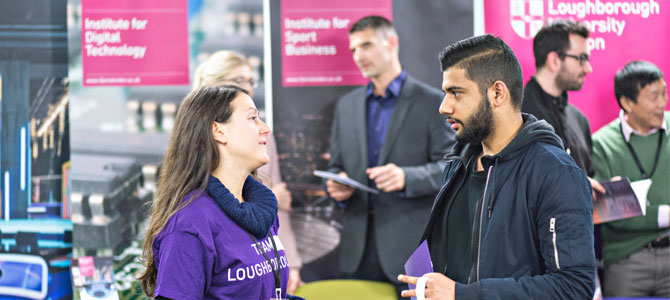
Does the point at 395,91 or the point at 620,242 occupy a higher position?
the point at 395,91

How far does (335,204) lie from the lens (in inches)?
196

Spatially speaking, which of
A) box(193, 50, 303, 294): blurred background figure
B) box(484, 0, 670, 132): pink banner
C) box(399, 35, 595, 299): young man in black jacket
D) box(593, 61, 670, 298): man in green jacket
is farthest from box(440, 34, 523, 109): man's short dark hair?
box(593, 61, 670, 298): man in green jacket

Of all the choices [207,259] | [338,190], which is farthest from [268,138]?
[207,259]

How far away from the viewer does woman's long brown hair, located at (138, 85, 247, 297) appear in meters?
2.22

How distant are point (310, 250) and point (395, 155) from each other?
98 centimetres

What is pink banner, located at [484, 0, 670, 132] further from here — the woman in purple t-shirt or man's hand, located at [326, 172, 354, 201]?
the woman in purple t-shirt

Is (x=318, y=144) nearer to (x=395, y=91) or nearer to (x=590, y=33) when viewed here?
(x=395, y=91)

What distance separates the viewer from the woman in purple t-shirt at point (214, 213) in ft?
6.76

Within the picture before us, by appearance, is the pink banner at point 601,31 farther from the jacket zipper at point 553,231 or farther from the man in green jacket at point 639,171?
the jacket zipper at point 553,231

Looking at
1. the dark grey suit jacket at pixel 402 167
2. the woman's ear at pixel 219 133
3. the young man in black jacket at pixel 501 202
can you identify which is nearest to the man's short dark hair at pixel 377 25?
the dark grey suit jacket at pixel 402 167

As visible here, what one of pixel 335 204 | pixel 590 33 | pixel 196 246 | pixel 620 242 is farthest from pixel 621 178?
pixel 196 246

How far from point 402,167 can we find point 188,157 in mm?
2481

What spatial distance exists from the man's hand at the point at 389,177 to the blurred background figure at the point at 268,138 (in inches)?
27.7

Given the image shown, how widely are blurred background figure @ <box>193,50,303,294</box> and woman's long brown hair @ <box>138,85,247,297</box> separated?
1.81 m
